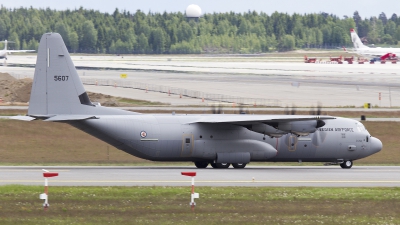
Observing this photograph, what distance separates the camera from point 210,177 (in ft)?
103

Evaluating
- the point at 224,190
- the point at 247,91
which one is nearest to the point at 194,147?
the point at 224,190

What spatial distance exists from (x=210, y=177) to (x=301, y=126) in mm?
7074

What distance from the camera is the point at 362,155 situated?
39.7 meters

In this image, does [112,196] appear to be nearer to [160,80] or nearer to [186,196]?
[186,196]

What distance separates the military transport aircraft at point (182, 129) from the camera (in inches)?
1366

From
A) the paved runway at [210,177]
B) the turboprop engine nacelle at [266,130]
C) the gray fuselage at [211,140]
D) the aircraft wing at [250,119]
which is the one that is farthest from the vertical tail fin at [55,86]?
the turboprop engine nacelle at [266,130]

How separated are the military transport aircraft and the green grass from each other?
8.83m

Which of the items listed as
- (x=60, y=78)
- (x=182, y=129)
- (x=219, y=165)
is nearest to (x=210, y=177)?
(x=182, y=129)

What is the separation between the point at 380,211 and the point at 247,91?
66227 mm

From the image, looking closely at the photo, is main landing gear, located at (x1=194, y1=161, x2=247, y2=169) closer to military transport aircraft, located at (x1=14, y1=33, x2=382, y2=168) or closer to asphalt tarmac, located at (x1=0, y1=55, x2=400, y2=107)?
military transport aircraft, located at (x1=14, y1=33, x2=382, y2=168)

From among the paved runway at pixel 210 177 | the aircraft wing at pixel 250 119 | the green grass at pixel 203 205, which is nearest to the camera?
the green grass at pixel 203 205

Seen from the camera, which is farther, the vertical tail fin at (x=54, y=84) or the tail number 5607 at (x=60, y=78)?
the tail number 5607 at (x=60, y=78)

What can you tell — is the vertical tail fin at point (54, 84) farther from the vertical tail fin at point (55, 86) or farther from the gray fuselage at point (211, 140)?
A: the gray fuselage at point (211, 140)

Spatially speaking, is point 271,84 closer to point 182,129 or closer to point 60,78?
point 182,129
